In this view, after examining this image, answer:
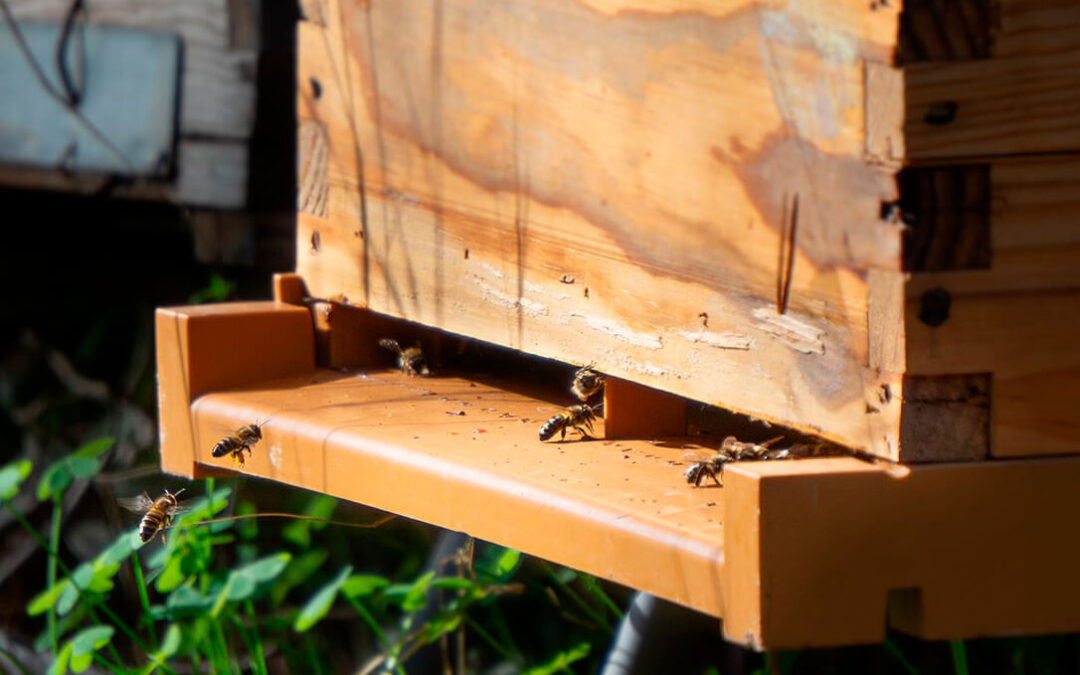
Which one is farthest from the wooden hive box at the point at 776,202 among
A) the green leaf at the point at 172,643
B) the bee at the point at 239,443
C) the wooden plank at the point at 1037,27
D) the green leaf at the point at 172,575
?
the green leaf at the point at 172,643

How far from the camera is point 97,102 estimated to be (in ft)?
9.79

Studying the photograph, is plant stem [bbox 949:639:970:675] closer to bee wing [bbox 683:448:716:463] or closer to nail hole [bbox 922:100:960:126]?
bee wing [bbox 683:448:716:463]

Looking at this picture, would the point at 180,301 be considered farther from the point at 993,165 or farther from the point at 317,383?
the point at 993,165

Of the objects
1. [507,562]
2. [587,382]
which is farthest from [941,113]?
[507,562]

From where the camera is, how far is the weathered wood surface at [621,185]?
115cm

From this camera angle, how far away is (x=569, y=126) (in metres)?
1.44

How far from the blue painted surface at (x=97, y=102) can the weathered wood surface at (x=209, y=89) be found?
0.03 meters

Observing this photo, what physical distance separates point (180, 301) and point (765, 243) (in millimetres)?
2345

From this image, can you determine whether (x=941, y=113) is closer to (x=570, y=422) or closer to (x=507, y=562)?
(x=570, y=422)

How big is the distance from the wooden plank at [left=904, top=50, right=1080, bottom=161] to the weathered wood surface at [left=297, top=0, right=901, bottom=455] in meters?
0.04

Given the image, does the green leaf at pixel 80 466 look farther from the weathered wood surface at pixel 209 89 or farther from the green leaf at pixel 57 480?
the weathered wood surface at pixel 209 89

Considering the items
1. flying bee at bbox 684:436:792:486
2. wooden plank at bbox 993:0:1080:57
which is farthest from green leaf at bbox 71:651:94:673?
wooden plank at bbox 993:0:1080:57

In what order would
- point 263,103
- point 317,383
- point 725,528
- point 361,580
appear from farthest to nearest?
point 263,103
point 361,580
point 317,383
point 725,528

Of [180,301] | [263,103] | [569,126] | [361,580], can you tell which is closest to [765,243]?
[569,126]
